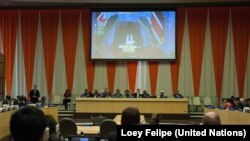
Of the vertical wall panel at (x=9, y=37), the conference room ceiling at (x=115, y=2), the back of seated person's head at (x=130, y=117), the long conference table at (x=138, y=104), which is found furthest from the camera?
the vertical wall panel at (x=9, y=37)

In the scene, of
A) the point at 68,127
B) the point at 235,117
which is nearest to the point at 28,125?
the point at 68,127

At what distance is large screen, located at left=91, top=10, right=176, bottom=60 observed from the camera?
19016mm

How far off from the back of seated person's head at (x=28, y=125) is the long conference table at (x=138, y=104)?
47.0ft

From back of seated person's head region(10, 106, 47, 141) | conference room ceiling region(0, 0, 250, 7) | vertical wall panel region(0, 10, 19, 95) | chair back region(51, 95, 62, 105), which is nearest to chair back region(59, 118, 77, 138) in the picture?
back of seated person's head region(10, 106, 47, 141)

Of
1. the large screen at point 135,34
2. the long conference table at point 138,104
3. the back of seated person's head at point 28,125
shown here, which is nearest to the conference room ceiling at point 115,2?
the large screen at point 135,34

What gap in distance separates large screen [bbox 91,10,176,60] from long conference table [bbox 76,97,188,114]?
3301mm

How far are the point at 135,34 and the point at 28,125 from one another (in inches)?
682

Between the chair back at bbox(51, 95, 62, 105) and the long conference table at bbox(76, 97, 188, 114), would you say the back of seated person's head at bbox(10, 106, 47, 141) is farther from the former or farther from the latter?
the chair back at bbox(51, 95, 62, 105)

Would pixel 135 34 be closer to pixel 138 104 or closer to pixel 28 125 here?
pixel 138 104

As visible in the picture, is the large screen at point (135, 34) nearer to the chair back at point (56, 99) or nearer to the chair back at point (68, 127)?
the chair back at point (56, 99)

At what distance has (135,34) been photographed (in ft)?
62.8

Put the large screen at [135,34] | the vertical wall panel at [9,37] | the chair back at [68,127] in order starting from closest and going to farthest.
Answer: the chair back at [68,127]
the large screen at [135,34]
the vertical wall panel at [9,37]

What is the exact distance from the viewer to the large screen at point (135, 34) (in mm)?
19016

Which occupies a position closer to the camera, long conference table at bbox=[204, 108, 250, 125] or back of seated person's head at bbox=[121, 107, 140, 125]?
back of seated person's head at bbox=[121, 107, 140, 125]
